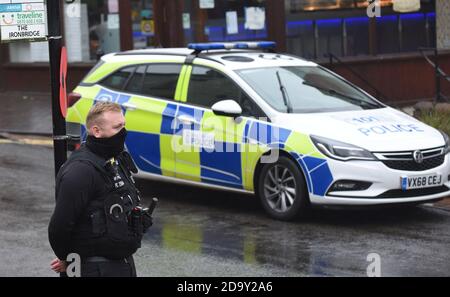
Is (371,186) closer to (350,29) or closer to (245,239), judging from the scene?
(245,239)

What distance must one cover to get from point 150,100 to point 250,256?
311 cm

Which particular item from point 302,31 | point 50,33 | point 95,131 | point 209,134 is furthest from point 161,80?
point 302,31

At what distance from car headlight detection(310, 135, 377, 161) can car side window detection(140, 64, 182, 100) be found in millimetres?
2131

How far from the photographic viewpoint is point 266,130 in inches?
355

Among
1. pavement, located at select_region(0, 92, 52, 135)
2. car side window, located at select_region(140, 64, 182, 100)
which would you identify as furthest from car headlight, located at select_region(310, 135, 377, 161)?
pavement, located at select_region(0, 92, 52, 135)

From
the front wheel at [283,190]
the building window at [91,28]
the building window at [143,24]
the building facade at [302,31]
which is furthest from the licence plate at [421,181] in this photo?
the building window at [91,28]

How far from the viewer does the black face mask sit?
171 inches

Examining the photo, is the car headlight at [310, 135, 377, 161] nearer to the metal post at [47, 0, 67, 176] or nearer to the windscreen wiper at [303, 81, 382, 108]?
the windscreen wiper at [303, 81, 382, 108]

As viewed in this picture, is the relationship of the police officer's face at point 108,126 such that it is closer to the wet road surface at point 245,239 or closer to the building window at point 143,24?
the wet road surface at point 245,239

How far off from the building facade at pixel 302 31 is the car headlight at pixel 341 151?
8471mm

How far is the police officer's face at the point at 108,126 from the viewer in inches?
171
